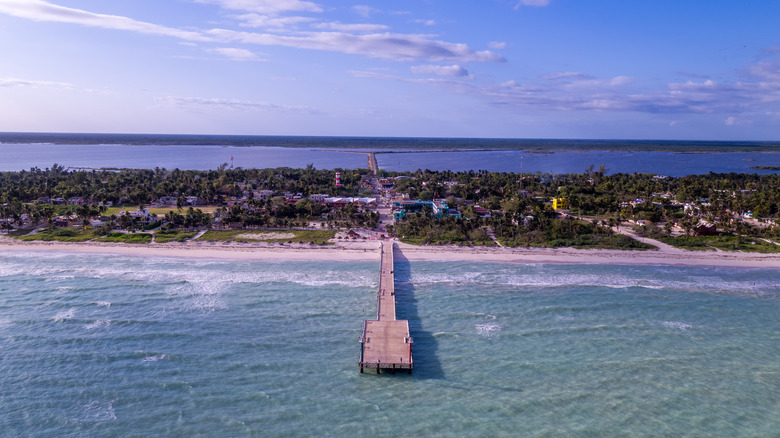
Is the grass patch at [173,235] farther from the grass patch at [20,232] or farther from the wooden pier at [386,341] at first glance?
the wooden pier at [386,341]

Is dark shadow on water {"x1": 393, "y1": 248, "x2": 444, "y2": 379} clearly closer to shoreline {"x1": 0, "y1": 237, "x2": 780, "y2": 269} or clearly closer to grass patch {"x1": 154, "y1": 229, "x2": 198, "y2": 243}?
shoreline {"x1": 0, "y1": 237, "x2": 780, "y2": 269}

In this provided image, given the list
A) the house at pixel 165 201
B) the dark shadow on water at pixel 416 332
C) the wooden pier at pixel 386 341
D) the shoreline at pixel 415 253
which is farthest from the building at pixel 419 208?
the house at pixel 165 201

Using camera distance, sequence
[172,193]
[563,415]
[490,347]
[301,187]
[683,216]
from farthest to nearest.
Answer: [301,187]
[172,193]
[683,216]
[490,347]
[563,415]

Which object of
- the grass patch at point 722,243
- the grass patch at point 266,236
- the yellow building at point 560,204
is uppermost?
the yellow building at point 560,204

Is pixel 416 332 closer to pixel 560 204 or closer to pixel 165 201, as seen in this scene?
pixel 560 204

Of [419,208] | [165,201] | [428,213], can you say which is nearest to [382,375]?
[428,213]

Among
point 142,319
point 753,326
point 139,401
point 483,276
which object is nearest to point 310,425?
point 139,401

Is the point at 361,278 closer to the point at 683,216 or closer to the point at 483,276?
the point at 483,276
